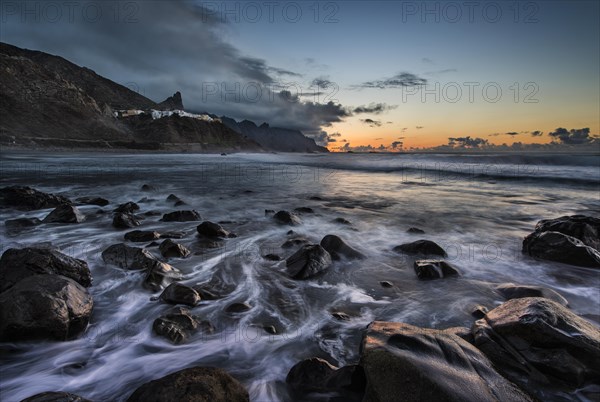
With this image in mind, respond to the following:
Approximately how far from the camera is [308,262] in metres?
4.73

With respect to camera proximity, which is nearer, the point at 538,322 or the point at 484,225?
the point at 538,322

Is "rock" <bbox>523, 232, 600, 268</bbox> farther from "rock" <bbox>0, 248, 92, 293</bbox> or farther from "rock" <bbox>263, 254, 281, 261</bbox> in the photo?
"rock" <bbox>0, 248, 92, 293</bbox>

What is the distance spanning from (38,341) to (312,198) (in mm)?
10188

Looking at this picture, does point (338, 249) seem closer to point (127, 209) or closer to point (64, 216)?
point (127, 209)

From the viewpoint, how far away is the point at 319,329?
3346 millimetres

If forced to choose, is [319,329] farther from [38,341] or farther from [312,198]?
[312,198]

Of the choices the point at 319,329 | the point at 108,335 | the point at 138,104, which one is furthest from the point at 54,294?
the point at 138,104

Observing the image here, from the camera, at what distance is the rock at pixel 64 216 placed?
7207 millimetres

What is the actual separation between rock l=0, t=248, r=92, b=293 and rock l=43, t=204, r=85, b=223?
13.1ft

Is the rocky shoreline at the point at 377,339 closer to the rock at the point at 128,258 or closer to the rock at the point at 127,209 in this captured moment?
the rock at the point at 128,258

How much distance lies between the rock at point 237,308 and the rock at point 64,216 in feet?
18.6

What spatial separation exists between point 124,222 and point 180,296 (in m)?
4.14

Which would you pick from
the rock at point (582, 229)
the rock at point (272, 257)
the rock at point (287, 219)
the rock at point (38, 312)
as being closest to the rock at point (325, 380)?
the rock at point (38, 312)

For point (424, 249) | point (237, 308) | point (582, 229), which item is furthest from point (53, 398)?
point (582, 229)
